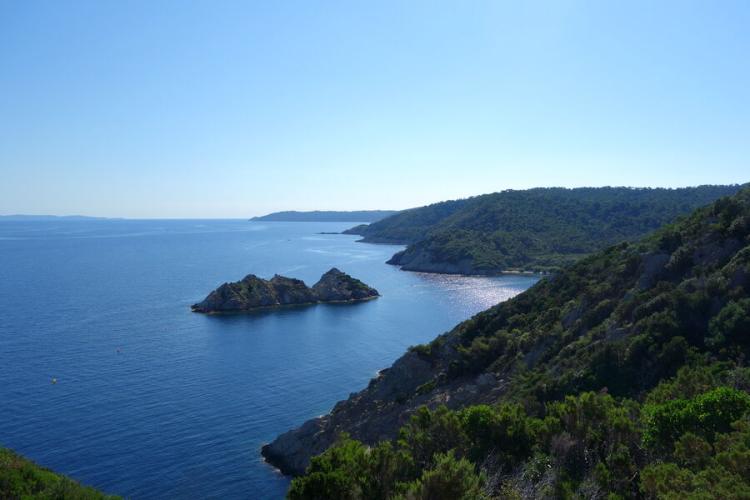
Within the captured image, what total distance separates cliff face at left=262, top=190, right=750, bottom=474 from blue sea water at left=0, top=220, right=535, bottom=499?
6243 millimetres

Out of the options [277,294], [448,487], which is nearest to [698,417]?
[448,487]

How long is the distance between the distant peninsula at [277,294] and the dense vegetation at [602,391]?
6105 cm

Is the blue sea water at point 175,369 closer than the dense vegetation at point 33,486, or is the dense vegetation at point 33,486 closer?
the dense vegetation at point 33,486

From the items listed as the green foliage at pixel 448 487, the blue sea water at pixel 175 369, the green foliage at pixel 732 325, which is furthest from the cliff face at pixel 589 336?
the green foliage at pixel 448 487

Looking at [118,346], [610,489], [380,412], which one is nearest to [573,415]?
[610,489]

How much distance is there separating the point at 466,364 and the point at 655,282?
Result: 46.4 ft

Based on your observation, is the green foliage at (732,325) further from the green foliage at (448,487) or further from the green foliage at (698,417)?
the green foliage at (448,487)

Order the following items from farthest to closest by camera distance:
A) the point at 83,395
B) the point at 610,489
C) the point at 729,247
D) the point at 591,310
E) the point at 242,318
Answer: the point at 242,318 → the point at 83,395 → the point at 591,310 → the point at 729,247 → the point at 610,489

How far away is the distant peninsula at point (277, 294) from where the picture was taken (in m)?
99.9

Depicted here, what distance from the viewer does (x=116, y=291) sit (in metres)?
112

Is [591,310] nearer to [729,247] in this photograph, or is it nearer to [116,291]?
[729,247]

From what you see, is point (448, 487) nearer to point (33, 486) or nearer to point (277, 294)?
point (33, 486)

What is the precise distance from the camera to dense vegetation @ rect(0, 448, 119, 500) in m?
23.3

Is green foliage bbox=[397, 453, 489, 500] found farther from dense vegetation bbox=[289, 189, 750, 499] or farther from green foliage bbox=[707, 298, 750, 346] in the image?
green foliage bbox=[707, 298, 750, 346]
